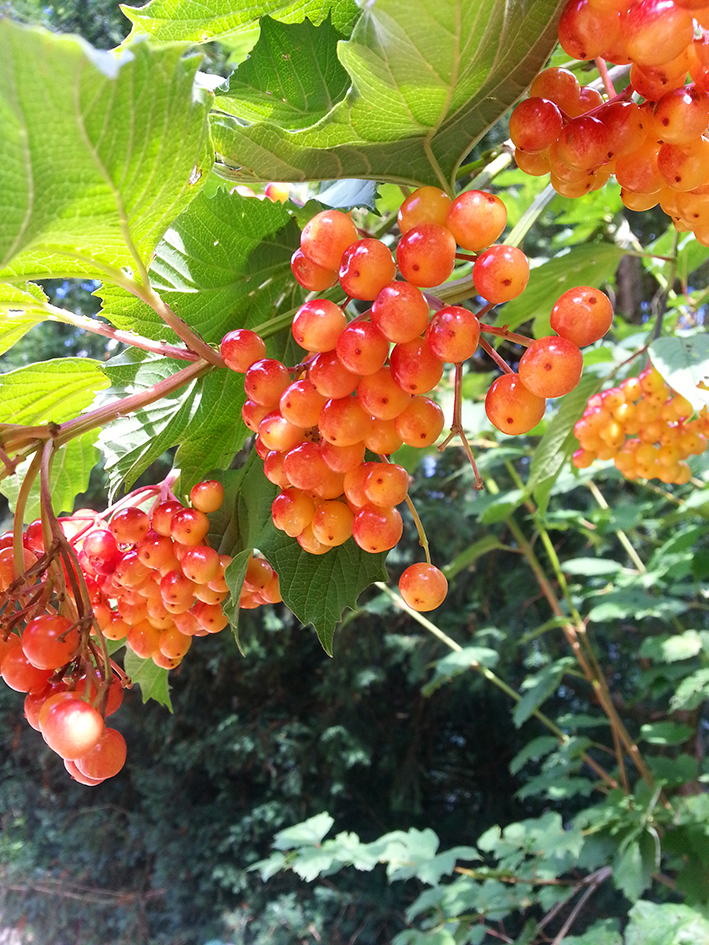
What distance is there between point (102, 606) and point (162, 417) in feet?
0.50

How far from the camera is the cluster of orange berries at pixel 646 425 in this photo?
935 mm

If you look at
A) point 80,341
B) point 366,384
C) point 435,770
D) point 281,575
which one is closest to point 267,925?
point 435,770

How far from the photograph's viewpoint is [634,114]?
0.33 meters

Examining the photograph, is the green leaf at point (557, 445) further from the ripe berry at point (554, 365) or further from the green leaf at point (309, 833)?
the green leaf at point (309, 833)

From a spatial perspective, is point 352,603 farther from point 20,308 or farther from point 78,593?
point 20,308

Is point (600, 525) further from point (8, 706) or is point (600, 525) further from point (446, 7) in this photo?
point (8, 706)

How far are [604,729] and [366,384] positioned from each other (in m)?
3.25

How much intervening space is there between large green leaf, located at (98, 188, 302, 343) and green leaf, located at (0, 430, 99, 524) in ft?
0.58

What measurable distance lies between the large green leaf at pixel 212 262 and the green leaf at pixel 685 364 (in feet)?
1.09

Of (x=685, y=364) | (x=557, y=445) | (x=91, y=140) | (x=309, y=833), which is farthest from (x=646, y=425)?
(x=309, y=833)

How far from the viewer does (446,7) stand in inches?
11.4

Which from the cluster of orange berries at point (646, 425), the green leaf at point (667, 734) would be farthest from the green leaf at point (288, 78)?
the green leaf at point (667, 734)

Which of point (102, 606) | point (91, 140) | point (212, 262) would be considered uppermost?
point (91, 140)

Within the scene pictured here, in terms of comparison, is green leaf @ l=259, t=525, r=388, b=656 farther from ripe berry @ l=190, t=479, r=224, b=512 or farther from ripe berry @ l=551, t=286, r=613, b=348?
ripe berry @ l=551, t=286, r=613, b=348
